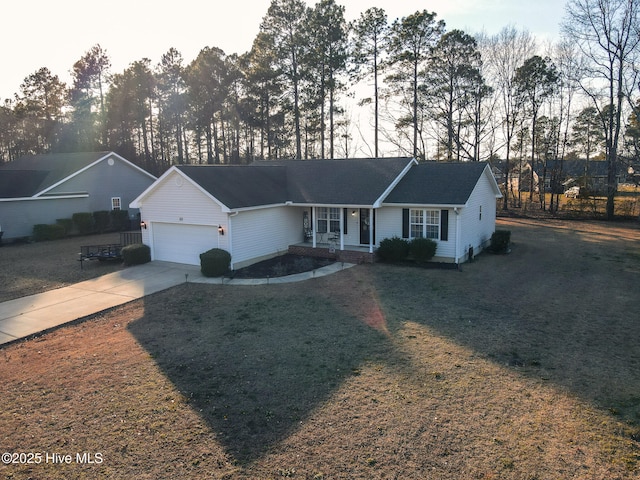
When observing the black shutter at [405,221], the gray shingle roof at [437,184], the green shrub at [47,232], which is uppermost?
the gray shingle roof at [437,184]

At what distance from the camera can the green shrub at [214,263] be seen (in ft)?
53.4

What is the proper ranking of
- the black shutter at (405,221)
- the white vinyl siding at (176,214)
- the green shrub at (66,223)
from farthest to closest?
the green shrub at (66,223) → the black shutter at (405,221) → the white vinyl siding at (176,214)

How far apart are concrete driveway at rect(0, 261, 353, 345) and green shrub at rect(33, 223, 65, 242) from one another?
10.8 meters

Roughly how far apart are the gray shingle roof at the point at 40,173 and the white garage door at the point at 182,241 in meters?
11.8

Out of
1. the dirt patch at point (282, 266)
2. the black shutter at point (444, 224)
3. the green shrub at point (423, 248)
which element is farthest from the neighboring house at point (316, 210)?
the green shrub at point (423, 248)

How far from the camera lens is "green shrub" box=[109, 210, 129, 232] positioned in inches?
1144

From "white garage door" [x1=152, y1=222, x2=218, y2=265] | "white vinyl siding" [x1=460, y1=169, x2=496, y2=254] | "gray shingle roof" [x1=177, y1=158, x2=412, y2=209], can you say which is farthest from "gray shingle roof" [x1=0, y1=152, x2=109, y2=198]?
"white vinyl siding" [x1=460, y1=169, x2=496, y2=254]

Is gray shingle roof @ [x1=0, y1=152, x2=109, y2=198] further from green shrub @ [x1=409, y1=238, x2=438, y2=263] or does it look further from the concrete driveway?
green shrub @ [x1=409, y1=238, x2=438, y2=263]

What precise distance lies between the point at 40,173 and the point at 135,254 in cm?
1514

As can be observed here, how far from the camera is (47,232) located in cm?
2567

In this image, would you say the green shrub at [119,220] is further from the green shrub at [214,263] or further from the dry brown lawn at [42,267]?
the green shrub at [214,263]

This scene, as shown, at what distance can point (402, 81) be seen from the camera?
3606 cm

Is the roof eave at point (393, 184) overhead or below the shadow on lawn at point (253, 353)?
overhead

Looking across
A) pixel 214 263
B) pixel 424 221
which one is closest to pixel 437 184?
pixel 424 221
